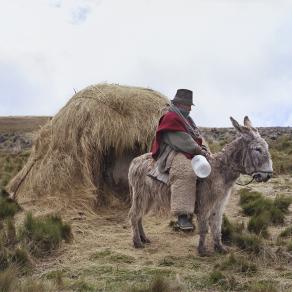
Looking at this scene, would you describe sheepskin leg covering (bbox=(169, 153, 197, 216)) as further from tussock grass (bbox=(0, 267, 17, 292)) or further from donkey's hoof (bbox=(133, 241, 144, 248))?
tussock grass (bbox=(0, 267, 17, 292))

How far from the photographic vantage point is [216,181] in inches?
306

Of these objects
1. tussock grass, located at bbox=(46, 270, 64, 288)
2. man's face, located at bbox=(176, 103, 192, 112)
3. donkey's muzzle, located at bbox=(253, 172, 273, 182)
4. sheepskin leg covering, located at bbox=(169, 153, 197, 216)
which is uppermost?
man's face, located at bbox=(176, 103, 192, 112)

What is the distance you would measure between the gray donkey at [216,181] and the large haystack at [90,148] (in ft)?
7.76

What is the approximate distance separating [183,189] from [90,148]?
3607 mm

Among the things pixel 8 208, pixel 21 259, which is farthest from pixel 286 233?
pixel 8 208

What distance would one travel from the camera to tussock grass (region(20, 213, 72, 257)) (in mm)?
7973

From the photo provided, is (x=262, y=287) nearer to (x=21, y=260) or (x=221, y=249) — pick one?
(x=221, y=249)

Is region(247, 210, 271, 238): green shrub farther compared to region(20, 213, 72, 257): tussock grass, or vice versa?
region(247, 210, 271, 238): green shrub

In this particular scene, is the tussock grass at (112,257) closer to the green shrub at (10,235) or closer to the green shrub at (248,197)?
the green shrub at (10,235)

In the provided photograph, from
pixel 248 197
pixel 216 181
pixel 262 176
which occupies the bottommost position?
pixel 248 197

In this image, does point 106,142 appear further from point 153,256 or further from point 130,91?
point 153,256

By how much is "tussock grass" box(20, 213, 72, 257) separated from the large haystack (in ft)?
6.03

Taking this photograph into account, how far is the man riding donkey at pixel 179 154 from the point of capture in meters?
7.71

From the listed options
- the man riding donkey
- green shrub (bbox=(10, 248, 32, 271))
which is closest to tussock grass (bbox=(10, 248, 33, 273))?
green shrub (bbox=(10, 248, 32, 271))
